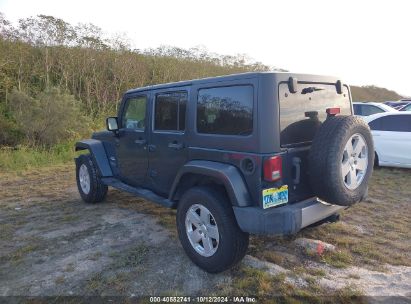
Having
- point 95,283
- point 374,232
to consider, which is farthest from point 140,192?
point 374,232

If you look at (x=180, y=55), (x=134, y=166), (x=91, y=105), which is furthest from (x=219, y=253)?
(x=180, y=55)

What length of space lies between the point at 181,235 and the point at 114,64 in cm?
1163

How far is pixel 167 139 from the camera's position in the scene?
13.3 ft

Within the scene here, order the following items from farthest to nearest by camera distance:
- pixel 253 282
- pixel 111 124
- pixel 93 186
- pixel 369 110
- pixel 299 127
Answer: pixel 369 110, pixel 93 186, pixel 111 124, pixel 299 127, pixel 253 282

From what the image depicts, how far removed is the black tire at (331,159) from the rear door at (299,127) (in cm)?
14

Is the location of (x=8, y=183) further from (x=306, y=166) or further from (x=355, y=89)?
(x=355, y=89)

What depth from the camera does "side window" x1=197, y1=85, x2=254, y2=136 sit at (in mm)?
3160

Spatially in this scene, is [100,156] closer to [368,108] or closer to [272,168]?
[272,168]

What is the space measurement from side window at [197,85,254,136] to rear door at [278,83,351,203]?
304mm

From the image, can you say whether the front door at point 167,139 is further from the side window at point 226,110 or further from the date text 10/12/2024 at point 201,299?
the date text 10/12/2024 at point 201,299

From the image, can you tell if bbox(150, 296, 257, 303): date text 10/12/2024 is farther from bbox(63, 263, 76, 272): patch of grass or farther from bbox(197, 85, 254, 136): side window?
bbox(197, 85, 254, 136): side window

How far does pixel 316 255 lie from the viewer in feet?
12.3

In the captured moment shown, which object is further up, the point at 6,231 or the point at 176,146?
the point at 176,146

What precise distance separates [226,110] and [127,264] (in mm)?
1901
